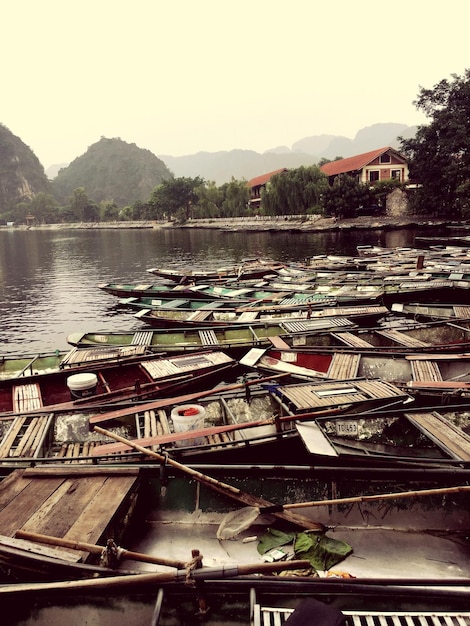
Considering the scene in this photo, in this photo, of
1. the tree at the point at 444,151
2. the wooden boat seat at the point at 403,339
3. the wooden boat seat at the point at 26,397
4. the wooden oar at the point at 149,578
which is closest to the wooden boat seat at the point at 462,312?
the wooden boat seat at the point at 403,339

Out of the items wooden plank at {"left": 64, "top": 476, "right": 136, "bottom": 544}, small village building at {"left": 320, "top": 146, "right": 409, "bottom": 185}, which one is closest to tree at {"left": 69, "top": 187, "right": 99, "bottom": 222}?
small village building at {"left": 320, "top": 146, "right": 409, "bottom": 185}

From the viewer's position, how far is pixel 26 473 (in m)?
7.16

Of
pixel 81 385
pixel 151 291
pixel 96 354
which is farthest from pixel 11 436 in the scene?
pixel 151 291

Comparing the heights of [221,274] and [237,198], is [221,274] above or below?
below

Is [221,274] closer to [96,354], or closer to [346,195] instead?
[96,354]

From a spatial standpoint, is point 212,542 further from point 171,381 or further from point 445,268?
point 445,268

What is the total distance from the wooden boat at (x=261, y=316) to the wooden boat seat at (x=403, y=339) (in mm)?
2714

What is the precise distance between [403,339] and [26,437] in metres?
12.0

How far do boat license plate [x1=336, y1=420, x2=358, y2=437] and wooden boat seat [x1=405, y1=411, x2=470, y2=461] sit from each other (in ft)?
3.76

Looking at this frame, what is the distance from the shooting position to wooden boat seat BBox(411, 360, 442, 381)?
11320 millimetres

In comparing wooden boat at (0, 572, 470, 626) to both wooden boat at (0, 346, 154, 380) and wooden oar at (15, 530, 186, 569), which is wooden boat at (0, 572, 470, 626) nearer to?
wooden oar at (15, 530, 186, 569)

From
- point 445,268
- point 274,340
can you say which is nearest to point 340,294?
point 274,340

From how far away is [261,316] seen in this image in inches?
744

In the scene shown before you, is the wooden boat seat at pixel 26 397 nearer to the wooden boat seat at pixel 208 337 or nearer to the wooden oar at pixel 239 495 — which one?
the wooden boat seat at pixel 208 337
